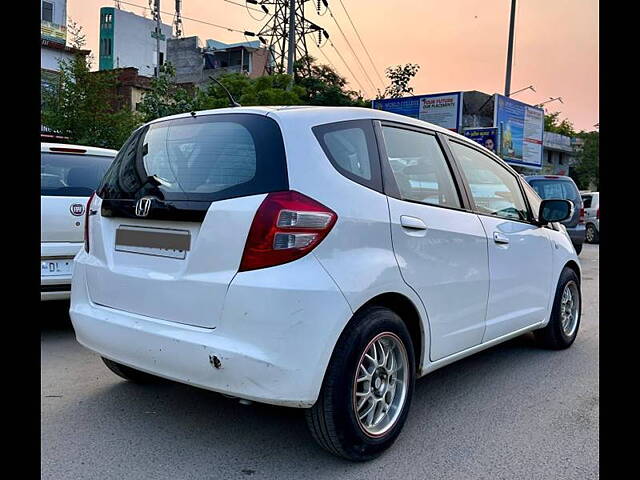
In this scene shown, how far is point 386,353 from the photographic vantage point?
3.05 m

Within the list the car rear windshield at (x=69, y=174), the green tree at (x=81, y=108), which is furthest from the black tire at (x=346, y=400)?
the green tree at (x=81, y=108)

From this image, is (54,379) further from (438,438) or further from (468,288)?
(468,288)

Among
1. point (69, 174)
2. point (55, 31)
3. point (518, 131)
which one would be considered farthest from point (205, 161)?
point (55, 31)

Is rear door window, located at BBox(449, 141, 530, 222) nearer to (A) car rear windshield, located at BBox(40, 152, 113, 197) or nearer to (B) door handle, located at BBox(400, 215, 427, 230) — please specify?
(B) door handle, located at BBox(400, 215, 427, 230)

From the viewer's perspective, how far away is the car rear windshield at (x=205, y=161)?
273 centimetres

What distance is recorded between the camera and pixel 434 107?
25.2 meters

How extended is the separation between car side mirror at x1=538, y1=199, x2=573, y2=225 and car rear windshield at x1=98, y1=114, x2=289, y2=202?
104 inches

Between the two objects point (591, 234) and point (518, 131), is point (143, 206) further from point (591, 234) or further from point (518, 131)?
point (518, 131)

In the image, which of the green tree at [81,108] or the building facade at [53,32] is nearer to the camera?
the green tree at [81,108]

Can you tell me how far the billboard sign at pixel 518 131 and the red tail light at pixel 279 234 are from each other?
24276mm

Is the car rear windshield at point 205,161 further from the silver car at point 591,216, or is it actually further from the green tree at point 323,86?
the green tree at point 323,86

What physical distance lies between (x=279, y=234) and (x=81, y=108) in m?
11.6

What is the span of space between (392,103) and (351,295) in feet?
80.0

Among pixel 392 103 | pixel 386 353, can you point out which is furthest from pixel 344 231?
pixel 392 103
